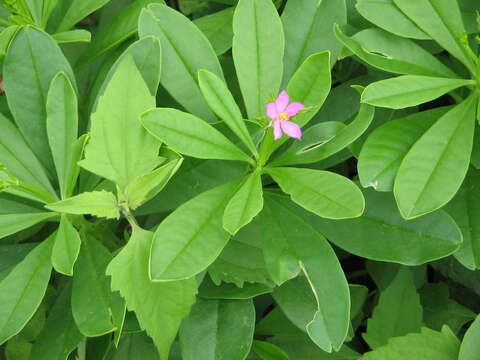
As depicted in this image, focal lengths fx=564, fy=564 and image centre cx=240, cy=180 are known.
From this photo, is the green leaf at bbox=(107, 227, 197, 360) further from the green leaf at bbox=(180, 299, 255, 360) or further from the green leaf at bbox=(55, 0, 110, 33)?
the green leaf at bbox=(55, 0, 110, 33)

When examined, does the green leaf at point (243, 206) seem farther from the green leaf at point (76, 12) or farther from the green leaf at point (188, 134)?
the green leaf at point (76, 12)

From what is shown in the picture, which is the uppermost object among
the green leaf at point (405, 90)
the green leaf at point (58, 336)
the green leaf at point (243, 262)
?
the green leaf at point (405, 90)

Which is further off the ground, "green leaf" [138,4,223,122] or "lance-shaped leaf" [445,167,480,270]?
"green leaf" [138,4,223,122]

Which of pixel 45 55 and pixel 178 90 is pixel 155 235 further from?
pixel 45 55

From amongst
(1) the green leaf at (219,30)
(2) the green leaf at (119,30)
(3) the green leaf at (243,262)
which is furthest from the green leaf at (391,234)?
(2) the green leaf at (119,30)

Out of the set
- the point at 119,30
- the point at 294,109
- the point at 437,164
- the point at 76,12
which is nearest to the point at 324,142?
the point at 294,109

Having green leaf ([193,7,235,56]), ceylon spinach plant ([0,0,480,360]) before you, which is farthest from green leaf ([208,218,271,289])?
green leaf ([193,7,235,56])

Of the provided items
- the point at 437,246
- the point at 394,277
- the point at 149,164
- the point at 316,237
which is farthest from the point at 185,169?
the point at 394,277
